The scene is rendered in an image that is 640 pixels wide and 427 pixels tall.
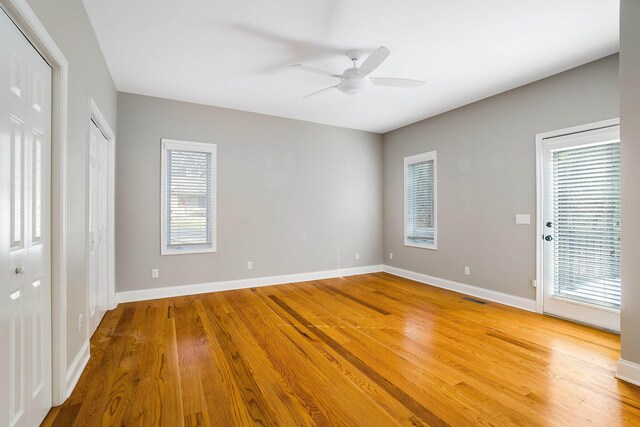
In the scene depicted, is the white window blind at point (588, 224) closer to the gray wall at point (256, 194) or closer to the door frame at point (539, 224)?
the door frame at point (539, 224)

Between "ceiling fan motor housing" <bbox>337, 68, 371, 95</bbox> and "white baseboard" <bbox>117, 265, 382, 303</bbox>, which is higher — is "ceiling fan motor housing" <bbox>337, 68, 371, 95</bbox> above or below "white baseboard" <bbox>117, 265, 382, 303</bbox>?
above

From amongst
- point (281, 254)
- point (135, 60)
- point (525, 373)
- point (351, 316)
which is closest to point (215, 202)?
point (281, 254)

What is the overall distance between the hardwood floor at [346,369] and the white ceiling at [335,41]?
2842 millimetres

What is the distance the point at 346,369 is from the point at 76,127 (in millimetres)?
2745

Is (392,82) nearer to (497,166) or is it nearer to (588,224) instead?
(497,166)

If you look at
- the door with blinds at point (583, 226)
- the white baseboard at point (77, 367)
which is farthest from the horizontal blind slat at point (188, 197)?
the door with blinds at point (583, 226)

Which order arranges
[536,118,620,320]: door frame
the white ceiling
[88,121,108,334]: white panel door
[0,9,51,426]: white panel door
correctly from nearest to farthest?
[0,9,51,426]: white panel door → the white ceiling → [88,121,108,334]: white panel door → [536,118,620,320]: door frame

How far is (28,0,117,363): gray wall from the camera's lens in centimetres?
198

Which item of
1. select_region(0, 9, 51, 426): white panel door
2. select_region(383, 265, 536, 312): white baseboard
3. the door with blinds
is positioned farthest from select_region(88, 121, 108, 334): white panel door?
the door with blinds

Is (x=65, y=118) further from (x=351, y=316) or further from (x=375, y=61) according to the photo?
(x=351, y=316)

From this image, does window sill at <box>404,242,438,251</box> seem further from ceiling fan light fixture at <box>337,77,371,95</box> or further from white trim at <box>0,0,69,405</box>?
white trim at <box>0,0,69,405</box>

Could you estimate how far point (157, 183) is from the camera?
4.32 m

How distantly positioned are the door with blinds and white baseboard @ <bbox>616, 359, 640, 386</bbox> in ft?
3.72

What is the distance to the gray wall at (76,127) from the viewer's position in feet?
6.49
